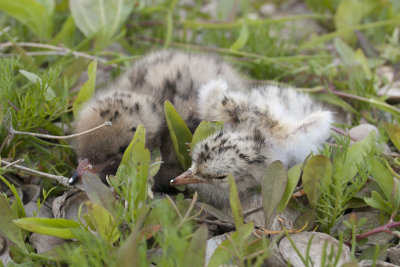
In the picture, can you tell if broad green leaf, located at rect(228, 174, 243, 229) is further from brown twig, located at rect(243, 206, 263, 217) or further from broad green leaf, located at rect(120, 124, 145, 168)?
broad green leaf, located at rect(120, 124, 145, 168)

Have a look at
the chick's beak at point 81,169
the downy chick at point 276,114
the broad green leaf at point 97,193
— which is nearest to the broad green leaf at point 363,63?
the downy chick at point 276,114

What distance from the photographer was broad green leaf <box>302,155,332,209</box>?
69.8 inches

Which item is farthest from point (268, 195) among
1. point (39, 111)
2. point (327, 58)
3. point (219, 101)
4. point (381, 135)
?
point (327, 58)

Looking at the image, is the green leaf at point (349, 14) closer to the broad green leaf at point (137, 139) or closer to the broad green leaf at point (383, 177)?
the broad green leaf at point (383, 177)

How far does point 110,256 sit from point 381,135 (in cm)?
146

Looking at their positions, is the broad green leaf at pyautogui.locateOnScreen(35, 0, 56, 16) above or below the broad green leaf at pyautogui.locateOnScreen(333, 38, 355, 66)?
above

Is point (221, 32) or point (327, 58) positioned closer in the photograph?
point (327, 58)

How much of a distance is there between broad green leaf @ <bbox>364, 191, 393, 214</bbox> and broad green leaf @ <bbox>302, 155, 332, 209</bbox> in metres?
0.20

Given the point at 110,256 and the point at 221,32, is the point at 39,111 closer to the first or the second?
the point at 110,256

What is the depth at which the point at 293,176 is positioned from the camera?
180 cm

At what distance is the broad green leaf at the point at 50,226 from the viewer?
161 centimetres

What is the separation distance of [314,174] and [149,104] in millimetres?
973

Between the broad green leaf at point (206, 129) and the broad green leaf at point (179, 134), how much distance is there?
12 centimetres

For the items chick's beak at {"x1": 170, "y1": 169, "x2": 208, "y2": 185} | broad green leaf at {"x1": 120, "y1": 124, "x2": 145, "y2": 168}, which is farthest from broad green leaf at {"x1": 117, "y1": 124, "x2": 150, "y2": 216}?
chick's beak at {"x1": 170, "y1": 169, "x2": 208, "y2": 185}
